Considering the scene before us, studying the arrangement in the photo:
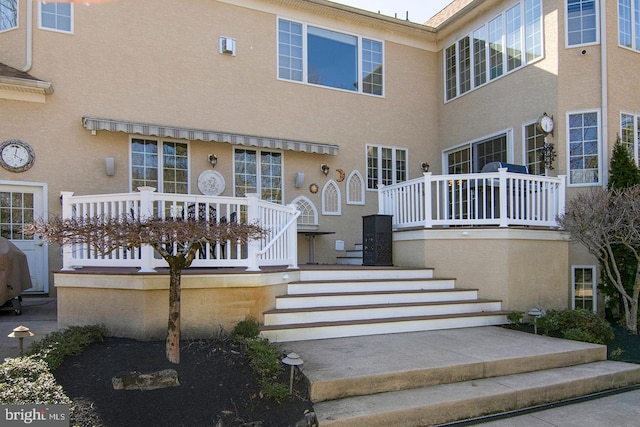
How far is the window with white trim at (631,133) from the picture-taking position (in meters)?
8.54

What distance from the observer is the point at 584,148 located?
8.45m

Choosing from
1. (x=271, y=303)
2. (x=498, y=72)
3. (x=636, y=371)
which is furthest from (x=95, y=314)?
(x=498, y=72)

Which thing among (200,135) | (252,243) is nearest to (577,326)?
(252,243)

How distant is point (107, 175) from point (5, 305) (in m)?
2.77

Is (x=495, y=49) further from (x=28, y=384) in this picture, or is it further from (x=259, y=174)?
(x=28, y=384)

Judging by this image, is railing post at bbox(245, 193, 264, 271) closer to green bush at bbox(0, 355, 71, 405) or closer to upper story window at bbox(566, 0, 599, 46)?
green bush at bbox(0, 355, 71, 405)

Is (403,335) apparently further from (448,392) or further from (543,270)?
(543,270)

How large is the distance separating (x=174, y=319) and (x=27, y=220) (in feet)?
18.2

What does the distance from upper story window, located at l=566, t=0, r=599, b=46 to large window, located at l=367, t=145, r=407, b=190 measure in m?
4.32

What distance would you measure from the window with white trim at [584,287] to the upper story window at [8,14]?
11.4 meters

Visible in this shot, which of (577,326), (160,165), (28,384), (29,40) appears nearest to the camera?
(28,384)

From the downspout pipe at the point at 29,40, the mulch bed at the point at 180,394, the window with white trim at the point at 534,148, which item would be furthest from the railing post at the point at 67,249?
the window with white trim at the point at 534,148

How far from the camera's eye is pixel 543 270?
287 inches

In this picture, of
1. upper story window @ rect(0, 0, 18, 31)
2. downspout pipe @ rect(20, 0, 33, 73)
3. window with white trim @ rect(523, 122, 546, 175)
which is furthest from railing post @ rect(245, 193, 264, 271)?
upper story window @ rect(0, 0, 18, 31)
